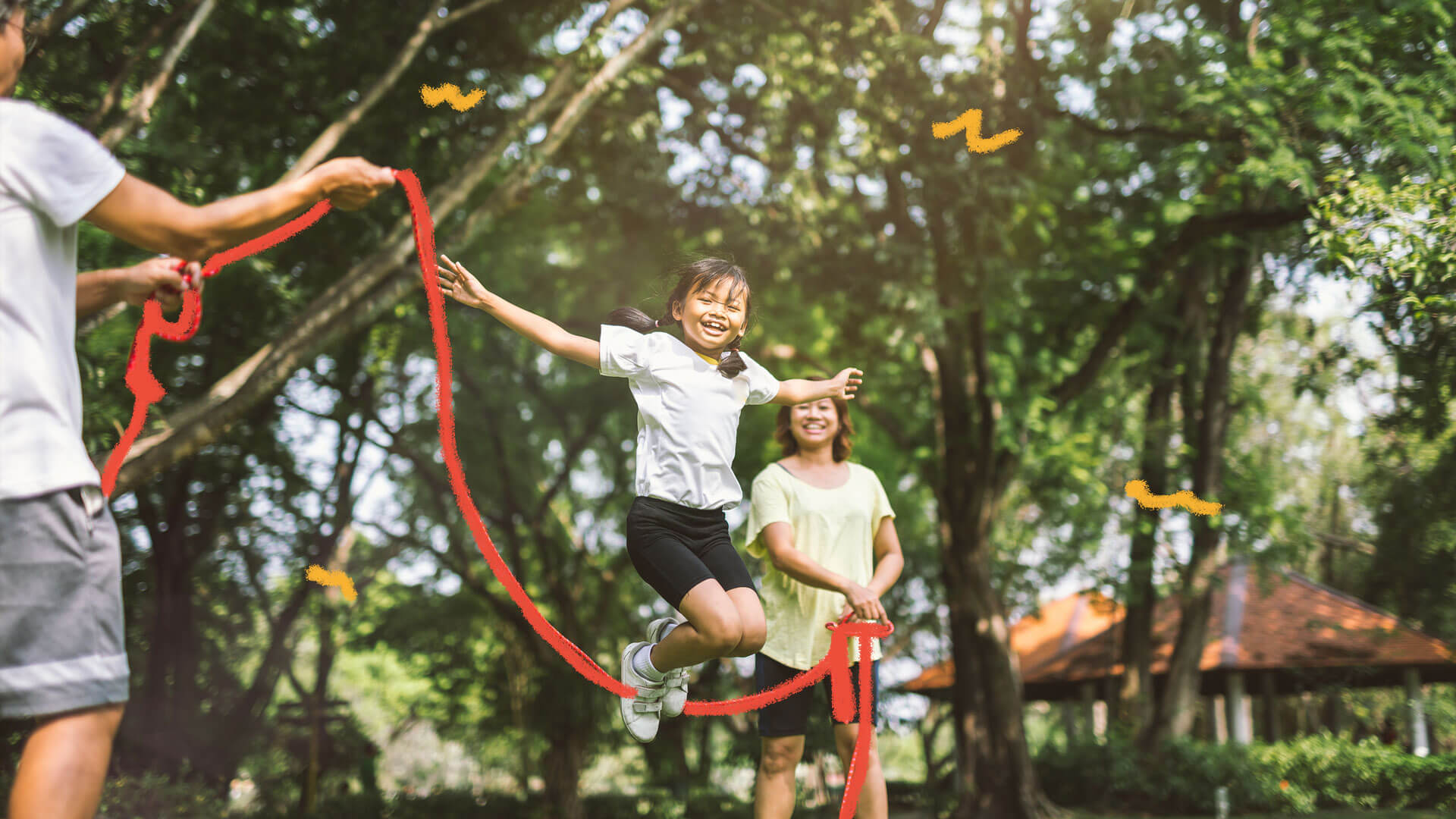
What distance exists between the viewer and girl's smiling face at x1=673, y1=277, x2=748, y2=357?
3.54m

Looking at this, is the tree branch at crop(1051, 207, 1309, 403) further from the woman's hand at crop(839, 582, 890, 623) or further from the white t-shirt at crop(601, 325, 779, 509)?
the white t-shirt at crop(601, 325, 779, 509)

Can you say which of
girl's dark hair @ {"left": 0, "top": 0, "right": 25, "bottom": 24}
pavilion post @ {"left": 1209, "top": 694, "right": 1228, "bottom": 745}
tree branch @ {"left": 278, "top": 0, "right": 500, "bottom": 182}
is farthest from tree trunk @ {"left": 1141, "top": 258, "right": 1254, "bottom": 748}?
girl's dark hair @ {"left": 0, "top": 0, "right": 25, "bottom": 24}

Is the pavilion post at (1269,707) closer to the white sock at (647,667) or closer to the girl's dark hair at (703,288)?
the white sock at (647,667)

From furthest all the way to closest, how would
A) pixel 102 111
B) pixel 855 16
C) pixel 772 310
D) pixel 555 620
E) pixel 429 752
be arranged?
pixel 429 752
pixel 555 620
pixel 772 310
pixel 855 16
pixel 102 111

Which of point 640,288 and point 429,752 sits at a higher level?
point 640,288

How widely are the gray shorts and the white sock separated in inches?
78.4

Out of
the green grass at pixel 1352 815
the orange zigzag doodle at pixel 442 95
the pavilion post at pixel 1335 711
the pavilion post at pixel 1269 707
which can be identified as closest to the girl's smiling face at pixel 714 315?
the orange zigzag doodle at pixel 442 95

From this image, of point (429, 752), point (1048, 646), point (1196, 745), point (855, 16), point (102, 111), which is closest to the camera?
point (102, 111)

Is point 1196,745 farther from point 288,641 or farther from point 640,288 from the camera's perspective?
point 288,641

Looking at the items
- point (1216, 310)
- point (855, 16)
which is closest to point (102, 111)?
point (855, 16)

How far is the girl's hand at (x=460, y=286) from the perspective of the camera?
3.22 m

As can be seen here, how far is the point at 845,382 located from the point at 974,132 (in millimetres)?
6685

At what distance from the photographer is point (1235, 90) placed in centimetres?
714

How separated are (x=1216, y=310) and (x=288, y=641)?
17115mm
